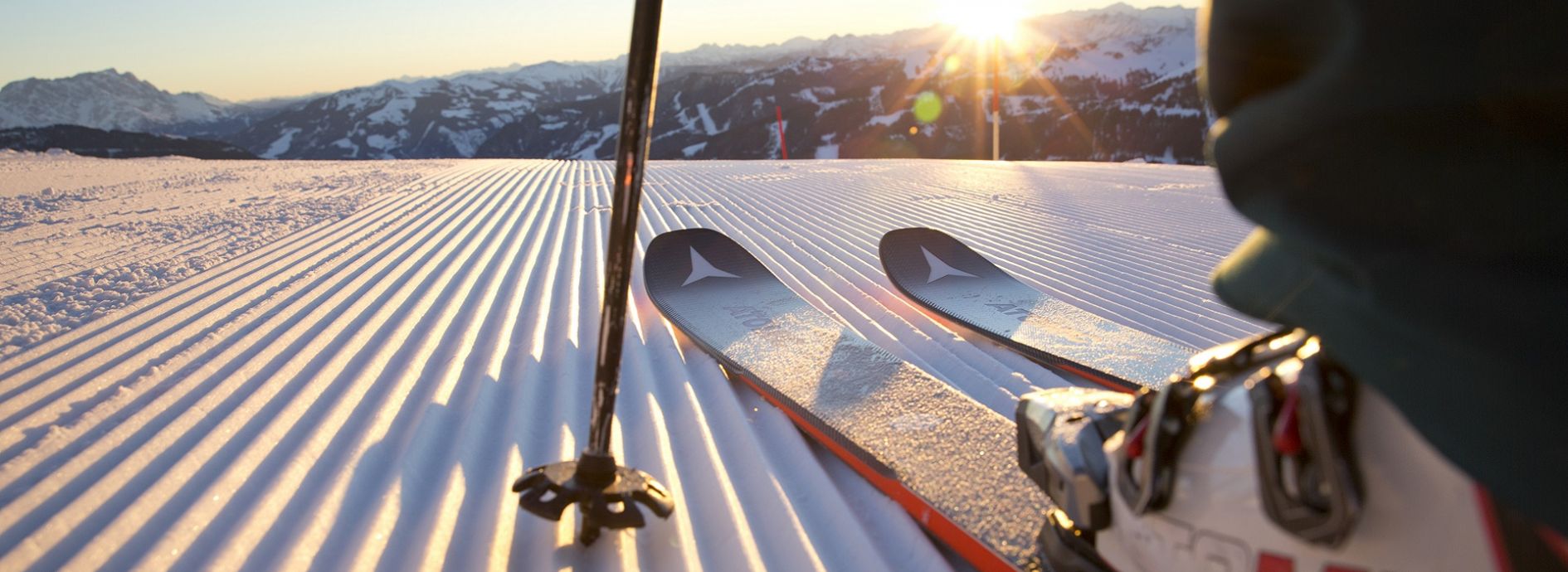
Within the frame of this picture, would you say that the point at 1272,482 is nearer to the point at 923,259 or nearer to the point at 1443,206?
the point at 1443,206

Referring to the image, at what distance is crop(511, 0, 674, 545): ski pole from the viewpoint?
1188 mm

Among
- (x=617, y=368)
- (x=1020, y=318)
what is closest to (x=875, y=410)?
(x=617, y=368)

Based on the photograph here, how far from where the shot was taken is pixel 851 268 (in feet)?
13.6

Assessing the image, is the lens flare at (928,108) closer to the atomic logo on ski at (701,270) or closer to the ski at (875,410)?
the atomic logo on ski at (701,270)

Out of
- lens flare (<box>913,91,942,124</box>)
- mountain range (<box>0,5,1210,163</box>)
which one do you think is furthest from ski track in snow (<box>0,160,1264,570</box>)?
lens flare (<box>913,91,942,124</box>)

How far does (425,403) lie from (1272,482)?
191 cm


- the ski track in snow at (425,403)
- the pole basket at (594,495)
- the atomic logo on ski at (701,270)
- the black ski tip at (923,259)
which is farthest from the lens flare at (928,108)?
the pole basket at (594,495)

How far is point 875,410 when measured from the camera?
196cm

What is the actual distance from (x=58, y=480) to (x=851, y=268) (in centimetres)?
315

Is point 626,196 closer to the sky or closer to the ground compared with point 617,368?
closer to the sky

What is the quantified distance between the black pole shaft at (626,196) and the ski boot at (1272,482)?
0.71 m

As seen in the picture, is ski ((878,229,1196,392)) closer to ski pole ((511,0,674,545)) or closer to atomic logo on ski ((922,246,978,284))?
atomic logo on ski ((922,246,978,284))

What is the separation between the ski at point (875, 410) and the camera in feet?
4.83

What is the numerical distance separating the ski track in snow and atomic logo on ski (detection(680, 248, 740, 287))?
0.81ft
